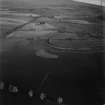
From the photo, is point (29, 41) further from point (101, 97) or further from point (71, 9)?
point (101, 97)

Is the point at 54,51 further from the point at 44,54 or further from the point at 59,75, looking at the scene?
the point at 59,75

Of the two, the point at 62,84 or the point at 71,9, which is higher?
the point at 71,9

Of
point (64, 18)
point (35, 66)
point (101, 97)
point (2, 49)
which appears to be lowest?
point (101, 97)

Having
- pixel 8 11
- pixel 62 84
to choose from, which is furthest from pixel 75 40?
pixel 8 11

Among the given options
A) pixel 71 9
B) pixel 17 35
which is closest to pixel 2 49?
pixel 17 35

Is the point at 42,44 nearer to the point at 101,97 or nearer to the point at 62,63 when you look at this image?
the point at 62,63

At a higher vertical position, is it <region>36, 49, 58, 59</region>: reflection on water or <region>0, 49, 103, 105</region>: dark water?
<region>36, 49, 58, 59</region>: reflection on water

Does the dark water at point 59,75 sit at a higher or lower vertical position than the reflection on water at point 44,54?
lower
